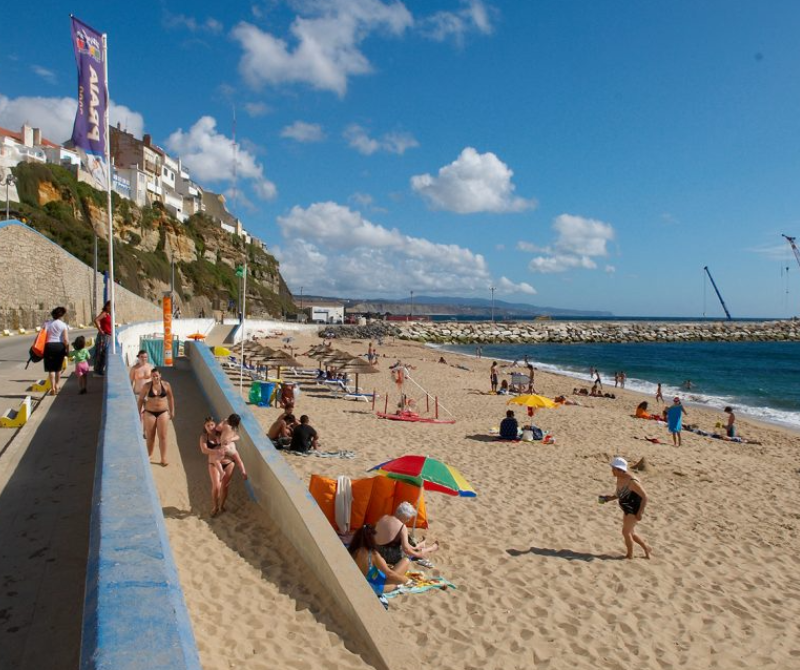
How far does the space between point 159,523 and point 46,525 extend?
1.80m

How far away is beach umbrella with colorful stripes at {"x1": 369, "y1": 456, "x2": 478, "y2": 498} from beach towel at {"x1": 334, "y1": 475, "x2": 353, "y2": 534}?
0.84 m

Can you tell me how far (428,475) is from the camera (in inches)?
282

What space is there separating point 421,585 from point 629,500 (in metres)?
2.76

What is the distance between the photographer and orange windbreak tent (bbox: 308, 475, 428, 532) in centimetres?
665

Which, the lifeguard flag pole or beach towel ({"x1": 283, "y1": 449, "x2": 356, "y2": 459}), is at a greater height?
the lifeguard flag pole

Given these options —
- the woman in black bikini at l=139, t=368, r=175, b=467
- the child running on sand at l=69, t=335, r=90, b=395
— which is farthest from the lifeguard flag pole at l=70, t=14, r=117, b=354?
the woman in black bikini at l=139, t=368, r=175, b=467

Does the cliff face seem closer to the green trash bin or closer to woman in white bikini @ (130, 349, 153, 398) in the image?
the green trash bin

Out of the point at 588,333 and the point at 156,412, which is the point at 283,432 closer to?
the point at 156,412

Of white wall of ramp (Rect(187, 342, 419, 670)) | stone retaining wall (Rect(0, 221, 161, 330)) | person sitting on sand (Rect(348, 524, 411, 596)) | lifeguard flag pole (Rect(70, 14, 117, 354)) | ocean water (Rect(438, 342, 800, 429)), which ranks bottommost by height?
ocean water (Rect(438, 342, 800, 429))

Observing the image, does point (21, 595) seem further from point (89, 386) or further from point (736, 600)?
point (89, 386)

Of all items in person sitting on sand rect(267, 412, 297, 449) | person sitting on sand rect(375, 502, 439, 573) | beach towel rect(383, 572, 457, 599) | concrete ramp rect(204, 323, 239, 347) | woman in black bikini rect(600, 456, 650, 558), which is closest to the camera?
beach towel rect(383, 572, 457, 599)

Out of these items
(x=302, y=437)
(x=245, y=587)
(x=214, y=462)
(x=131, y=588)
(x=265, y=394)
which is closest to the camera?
(x=131, y=588)

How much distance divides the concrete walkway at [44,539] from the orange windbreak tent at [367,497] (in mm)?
2330

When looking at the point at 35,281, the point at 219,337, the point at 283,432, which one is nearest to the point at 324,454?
the point at 283,432
